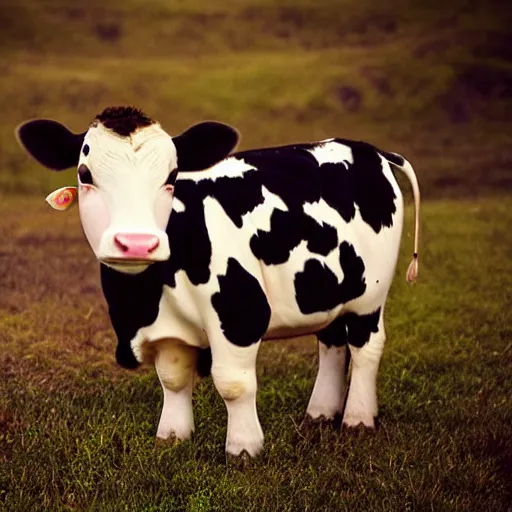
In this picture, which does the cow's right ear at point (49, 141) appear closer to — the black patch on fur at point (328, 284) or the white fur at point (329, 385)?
the black patch on fur at point (328, 284)

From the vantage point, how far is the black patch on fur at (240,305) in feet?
14.9

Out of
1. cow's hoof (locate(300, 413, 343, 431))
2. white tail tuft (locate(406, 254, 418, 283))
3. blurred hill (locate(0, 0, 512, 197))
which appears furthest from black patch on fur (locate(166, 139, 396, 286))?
blurred hill (locate(0, 0, 512, 197))

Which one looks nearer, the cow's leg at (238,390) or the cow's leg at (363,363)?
the cow's leg at (238,390)

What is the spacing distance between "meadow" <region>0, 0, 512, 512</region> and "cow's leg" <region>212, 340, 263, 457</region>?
125mm

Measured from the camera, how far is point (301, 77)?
25.4 metres

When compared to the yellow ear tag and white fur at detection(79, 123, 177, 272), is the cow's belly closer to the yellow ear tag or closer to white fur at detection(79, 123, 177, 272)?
white fur at detection(79, 123, 177, 272)

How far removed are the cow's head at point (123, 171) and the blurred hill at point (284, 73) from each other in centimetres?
1232

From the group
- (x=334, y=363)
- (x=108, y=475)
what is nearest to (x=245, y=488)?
(x=108, y=475)

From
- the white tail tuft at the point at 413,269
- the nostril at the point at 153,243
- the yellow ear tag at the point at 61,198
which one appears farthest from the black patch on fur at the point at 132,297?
the white tail tuft at the point at 413,269

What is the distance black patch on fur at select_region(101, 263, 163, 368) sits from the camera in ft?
14.9

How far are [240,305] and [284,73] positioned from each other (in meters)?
22.0

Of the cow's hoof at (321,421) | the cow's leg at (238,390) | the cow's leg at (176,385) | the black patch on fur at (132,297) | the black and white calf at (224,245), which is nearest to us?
the black and white calf at (224,245)

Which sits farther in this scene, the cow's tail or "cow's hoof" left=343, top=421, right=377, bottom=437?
the cow's tail

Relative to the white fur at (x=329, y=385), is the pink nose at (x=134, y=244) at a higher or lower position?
higher
